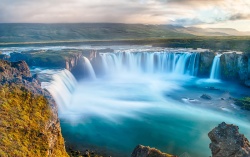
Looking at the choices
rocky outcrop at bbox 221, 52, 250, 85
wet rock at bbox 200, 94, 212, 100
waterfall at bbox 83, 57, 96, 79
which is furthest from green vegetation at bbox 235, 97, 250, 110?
waterfall at bbox 83, 57, 96, 79

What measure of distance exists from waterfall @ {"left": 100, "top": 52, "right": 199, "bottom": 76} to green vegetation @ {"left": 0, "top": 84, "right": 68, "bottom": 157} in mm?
47459

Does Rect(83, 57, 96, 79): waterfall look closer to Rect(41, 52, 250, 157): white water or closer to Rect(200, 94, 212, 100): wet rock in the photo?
Rect(41, 52, 250, 157): white water

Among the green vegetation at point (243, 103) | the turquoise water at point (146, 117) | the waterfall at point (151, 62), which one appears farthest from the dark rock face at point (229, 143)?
the waterfall at point (151, 62)

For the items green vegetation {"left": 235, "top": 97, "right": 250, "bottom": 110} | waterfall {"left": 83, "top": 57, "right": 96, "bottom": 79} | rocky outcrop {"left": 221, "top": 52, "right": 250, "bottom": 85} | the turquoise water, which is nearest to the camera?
the turquoise water

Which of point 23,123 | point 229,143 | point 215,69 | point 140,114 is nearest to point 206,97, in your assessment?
point 140,114

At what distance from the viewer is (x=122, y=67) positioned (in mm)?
59719

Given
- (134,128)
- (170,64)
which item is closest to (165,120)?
(134,128)

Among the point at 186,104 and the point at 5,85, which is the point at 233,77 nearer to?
the point at 186,104

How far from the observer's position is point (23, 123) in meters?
7.56

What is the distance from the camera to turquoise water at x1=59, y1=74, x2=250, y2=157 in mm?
22141

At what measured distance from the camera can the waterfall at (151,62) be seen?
5691 cm

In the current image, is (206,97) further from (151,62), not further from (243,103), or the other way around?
(151,62)

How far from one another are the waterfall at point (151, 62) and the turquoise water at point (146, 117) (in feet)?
35.2

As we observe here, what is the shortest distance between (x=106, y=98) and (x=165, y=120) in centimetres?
1094
